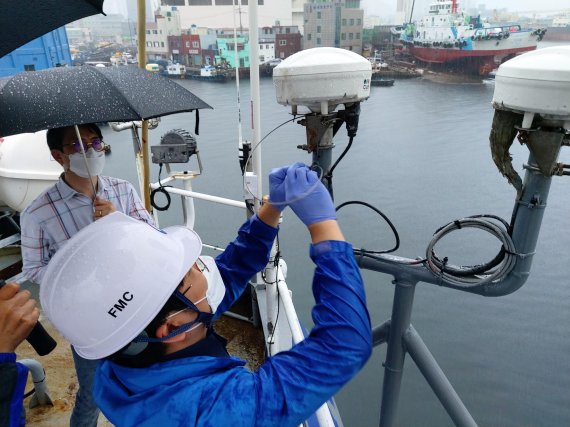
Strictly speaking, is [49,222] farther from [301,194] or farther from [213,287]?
[301,194]

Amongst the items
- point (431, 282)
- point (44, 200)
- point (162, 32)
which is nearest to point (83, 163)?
point (44, 200)

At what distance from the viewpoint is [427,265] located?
153 cm

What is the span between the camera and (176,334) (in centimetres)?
79

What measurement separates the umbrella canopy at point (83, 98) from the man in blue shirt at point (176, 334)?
0.61 meters

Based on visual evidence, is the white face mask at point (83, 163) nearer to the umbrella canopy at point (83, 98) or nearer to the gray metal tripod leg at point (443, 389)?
the umbrella canopy at point (83, 98)

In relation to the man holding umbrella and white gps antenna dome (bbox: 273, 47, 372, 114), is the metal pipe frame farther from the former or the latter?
the man holding umbrella

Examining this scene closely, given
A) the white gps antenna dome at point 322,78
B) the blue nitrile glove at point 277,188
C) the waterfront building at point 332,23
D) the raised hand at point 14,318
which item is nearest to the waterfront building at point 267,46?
the waterfront building at point 332,23

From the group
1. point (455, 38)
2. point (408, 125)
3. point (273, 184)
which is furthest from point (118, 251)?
point (455, 38)

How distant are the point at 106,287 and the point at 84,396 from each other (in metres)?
1.18

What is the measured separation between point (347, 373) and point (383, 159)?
15.2 metres

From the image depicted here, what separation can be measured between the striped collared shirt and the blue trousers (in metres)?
0.39

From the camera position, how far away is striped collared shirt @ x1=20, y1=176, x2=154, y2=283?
1.45 metres

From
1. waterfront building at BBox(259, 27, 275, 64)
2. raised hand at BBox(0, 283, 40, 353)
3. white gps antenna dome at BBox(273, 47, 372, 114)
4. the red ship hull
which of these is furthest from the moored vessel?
raised hand at BBox(0, 283, 40, 353)

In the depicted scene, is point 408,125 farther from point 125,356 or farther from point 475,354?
point 125,356
